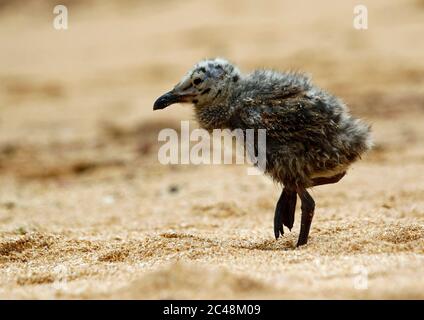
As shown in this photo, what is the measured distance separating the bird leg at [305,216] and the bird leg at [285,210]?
14cm

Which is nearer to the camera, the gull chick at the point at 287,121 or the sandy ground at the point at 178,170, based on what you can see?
the sandy ground at the point at 178,170

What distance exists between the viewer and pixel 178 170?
360 inches

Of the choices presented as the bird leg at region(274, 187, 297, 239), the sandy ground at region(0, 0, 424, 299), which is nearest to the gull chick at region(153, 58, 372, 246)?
the bird leg at region(274, 187, 297, 239)

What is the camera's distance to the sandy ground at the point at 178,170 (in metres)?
4.09

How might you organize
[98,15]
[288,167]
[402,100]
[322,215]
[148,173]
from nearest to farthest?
[288,167], [322,215], [148,173], [402,100], [98,15]

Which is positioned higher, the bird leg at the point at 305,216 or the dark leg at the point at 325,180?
the dark leg at the point at 325,180

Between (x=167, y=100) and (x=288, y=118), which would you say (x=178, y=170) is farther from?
(x=288, y=118)

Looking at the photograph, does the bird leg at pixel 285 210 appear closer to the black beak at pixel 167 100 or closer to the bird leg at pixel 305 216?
the bird leg at pixel 305 216

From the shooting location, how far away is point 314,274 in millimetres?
3938

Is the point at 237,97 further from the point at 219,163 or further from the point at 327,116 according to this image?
the point at 219,163

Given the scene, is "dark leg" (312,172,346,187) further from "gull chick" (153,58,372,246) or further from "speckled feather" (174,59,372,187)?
"speckled feather" (174,59,372,187)

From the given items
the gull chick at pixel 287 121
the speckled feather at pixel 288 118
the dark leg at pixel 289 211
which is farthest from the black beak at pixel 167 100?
the dark leg at pixel 289 211

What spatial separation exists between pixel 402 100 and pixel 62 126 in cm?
487
